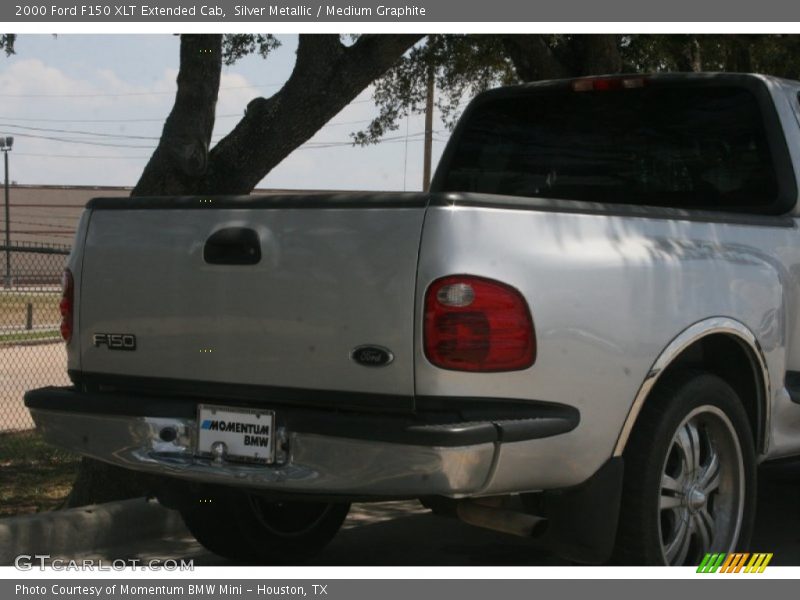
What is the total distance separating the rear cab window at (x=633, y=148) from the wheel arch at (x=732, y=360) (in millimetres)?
840

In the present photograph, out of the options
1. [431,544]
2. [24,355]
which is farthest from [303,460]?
[24,355]

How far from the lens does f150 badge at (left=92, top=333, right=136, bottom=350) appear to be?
4797 mm

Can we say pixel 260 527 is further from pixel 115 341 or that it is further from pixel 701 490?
pixel 701 490

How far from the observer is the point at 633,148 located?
626 cm

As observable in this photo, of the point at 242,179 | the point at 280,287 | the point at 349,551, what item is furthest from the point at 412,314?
the point at 242,179

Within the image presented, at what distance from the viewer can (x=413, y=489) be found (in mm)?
4148

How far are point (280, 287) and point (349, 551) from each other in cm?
210

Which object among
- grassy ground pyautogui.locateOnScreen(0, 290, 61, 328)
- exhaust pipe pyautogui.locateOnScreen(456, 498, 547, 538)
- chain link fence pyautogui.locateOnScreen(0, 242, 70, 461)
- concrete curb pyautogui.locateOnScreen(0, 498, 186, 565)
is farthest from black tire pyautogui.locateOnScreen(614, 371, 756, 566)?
grassy ground pyautogui.locateOnScreen(0, 290, 61, 328)

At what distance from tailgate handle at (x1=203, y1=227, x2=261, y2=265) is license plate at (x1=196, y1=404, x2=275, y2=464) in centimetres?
51

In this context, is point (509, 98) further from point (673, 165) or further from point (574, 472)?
point (574, 472)

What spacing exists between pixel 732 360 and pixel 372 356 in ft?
5.83

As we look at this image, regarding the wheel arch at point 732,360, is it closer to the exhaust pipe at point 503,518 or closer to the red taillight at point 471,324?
the exhaust pipe at point 503,518

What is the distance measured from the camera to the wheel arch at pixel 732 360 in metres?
4.81

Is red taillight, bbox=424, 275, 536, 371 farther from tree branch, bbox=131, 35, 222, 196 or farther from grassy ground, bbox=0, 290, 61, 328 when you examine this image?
grassy ground, bbox=0, 290, 61, 328
